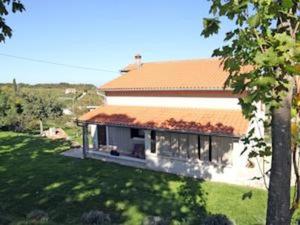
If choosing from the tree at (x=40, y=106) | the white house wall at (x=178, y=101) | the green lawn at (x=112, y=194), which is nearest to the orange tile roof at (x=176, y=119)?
the white house wall at (x=178, y=101)

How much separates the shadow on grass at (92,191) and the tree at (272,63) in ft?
25.8

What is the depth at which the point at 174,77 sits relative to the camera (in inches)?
893

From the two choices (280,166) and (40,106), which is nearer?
(280,166)

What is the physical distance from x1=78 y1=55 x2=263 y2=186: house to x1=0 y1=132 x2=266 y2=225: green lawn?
1.04 metres

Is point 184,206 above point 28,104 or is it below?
below

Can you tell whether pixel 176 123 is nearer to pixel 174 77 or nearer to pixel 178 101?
pixel 178 101

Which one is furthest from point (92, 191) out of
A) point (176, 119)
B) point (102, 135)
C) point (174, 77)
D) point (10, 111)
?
point (10, 111)

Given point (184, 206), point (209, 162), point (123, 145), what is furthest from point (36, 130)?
point (184, 206)

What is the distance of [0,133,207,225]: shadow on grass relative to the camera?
1273 cm

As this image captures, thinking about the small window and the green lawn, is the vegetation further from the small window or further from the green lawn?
the green lawn

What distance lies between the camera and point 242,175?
16.7 m

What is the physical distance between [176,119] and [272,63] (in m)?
16.4

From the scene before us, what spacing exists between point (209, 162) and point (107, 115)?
8290 millimetres

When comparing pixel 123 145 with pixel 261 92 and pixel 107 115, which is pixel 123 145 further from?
pixel 261 92
